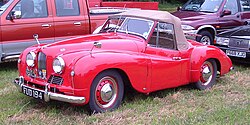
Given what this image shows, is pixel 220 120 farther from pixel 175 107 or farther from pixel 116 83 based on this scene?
pixel 116 83

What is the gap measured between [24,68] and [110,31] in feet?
5.30

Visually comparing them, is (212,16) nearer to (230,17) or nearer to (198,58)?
(230,17)

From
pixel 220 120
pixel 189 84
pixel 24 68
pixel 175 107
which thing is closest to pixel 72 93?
pixel 24 68

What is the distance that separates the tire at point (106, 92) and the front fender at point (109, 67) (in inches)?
4.2

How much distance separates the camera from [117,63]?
521cm

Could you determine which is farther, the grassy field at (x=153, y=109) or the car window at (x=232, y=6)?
the car window at (x=232, y=6)

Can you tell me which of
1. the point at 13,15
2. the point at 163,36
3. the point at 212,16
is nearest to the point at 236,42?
the point at 212,16

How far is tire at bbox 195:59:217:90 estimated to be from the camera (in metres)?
6.68

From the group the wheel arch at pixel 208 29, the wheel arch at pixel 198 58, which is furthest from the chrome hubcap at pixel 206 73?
the wheel arch at pixel 208 29

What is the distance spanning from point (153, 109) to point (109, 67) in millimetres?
961

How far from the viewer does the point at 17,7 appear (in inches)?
314

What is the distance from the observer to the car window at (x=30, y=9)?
796 cm

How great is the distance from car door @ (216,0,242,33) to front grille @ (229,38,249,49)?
169 centimetres

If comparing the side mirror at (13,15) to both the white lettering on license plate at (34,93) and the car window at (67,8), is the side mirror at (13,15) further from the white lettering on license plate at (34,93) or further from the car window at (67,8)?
the white lettering on license plate at (34,93)
